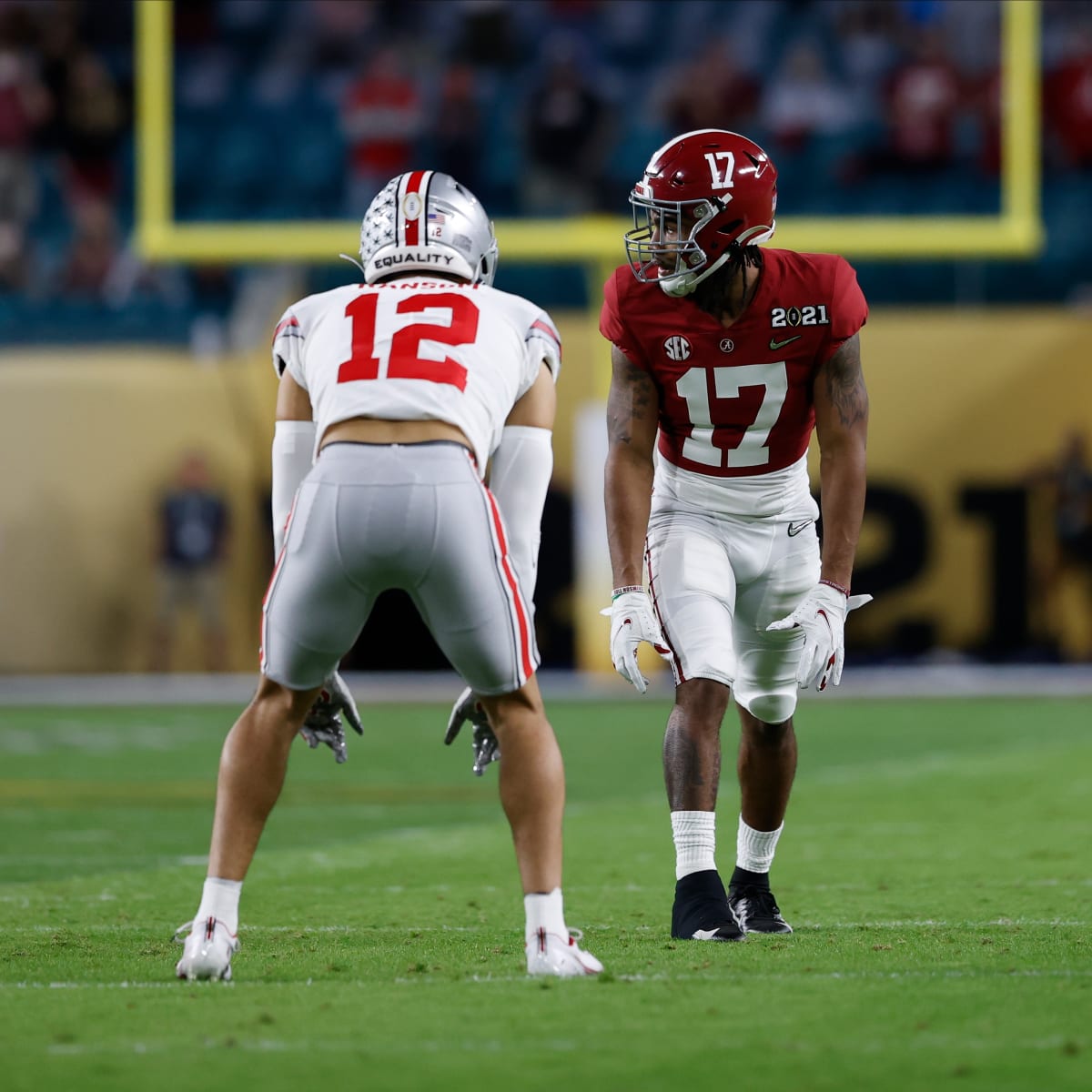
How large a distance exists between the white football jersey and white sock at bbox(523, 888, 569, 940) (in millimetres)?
851

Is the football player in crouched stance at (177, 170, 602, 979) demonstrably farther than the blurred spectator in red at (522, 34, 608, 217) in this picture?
No

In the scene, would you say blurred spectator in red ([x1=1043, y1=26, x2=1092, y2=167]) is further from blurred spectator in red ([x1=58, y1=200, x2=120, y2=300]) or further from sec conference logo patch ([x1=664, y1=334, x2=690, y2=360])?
sec conference logo patch ([x1=664, y1=334, x2=690, y2=360])

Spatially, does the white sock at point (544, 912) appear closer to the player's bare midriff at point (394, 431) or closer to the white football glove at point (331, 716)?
the white football glove at point (331, 716)

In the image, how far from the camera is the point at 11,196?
1673cm

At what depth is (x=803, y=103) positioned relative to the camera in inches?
588

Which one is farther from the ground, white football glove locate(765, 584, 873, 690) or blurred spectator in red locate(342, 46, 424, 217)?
blurred spectator in red locate(342, 46, 424, 217)

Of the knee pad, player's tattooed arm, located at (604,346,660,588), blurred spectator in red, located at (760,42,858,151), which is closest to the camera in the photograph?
player's tattooed arm, located at (604,346,660,588)

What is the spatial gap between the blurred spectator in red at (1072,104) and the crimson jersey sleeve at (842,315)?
11532mm

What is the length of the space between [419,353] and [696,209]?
0.99 metres

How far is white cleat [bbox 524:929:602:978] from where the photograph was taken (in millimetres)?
4164

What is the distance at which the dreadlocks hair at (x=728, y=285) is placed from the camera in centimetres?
506

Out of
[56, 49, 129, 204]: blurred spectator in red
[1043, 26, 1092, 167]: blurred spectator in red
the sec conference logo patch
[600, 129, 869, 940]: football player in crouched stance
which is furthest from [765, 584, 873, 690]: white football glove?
[56, 49, 129, 204]: blurred spectator in red

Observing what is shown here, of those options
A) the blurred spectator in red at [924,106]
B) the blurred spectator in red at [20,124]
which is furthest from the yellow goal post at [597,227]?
the blurred spectator in red at [20,124]

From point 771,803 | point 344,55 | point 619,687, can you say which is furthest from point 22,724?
point 771,803
